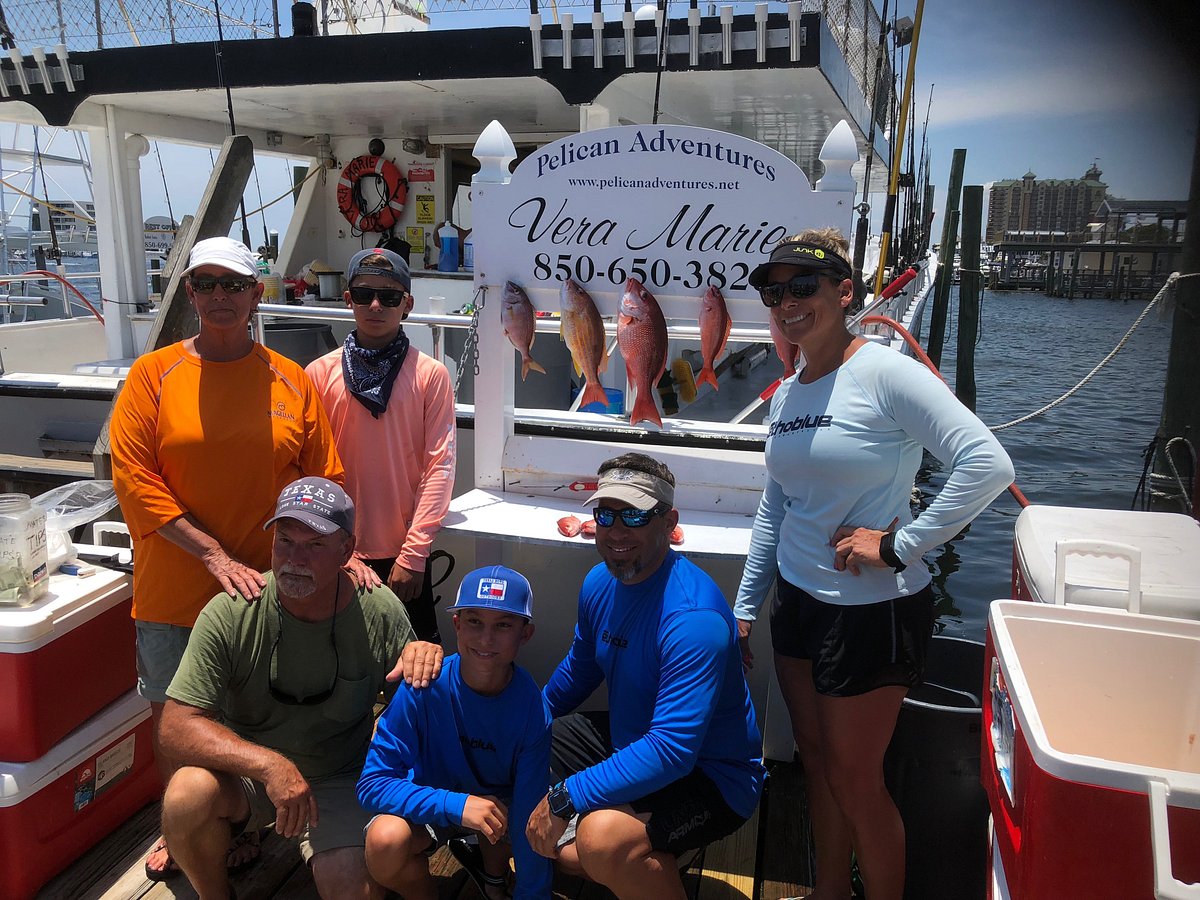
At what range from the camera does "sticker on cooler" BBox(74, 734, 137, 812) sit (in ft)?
8.79

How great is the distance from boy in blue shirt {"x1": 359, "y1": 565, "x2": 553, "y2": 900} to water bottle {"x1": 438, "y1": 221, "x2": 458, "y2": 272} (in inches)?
276

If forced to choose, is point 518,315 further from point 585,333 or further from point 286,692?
point 286,692

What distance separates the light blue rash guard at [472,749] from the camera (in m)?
2.27

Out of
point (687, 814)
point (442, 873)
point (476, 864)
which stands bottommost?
point (442, 873)

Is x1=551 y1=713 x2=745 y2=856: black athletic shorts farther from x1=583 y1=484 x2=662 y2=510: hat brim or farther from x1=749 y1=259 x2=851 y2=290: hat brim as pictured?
x1=749 y1=259 x2=851 y2=290: hat brim

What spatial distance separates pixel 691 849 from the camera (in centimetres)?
224

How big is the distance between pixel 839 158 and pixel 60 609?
9.41 feet

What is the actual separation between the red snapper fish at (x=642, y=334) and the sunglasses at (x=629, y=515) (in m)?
0.97

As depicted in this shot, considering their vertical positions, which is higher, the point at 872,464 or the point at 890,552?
the point at 872,464

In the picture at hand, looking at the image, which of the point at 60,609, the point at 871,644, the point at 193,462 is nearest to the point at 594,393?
the point at 193,462

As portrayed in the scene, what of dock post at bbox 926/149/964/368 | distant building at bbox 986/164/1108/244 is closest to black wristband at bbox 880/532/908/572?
dock post at bbox 926/149/964/368

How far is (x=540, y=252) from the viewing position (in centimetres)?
331

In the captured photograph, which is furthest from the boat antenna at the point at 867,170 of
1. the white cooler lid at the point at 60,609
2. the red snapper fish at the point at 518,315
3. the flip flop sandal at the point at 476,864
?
the white cooler lid at the point at 60,609

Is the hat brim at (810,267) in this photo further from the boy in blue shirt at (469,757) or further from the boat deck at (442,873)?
the boat deck at (442,873)
